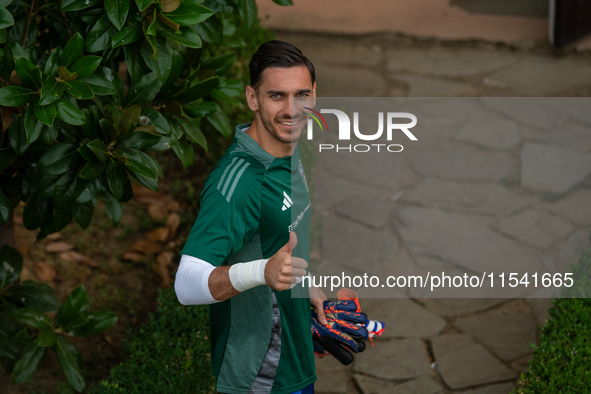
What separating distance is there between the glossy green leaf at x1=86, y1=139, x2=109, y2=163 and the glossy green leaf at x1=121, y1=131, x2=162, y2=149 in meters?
0.08

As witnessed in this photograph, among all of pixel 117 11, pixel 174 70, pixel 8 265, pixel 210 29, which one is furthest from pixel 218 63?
pixel 8 265

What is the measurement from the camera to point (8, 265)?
293 cm

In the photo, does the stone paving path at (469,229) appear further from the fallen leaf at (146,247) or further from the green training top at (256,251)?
the green training top at (256,251)

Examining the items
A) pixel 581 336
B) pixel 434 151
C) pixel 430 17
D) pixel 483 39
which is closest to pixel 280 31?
pixel 430 17

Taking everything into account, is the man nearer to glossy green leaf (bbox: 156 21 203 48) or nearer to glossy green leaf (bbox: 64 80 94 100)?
glossy green leaf (bbox: 156 21 203 48)

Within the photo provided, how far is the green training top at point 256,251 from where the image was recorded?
1.91 m

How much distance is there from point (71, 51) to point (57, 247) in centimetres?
276

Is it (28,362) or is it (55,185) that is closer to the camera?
(55,185)

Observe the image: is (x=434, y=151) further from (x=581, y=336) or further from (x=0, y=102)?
(x=0, y=102)

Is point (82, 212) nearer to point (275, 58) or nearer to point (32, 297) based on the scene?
point (32, 297)

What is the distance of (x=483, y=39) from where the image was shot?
7.14 metres

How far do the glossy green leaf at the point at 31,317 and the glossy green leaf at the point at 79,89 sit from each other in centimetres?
120

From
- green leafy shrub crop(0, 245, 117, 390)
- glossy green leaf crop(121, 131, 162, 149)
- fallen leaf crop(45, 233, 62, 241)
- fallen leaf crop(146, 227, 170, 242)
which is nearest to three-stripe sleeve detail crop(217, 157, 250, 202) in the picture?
glossy green leaf crop(121, 131, 162, 149)

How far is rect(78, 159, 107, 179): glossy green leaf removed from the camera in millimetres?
2145
